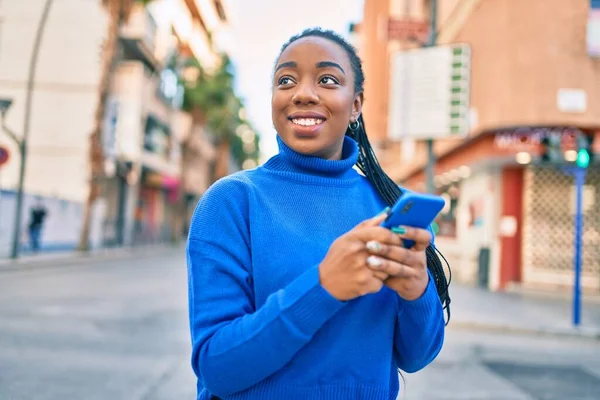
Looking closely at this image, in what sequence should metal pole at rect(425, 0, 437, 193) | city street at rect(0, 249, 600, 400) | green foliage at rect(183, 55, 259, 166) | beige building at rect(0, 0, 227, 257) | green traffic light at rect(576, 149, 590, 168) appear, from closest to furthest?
city street at rect(0, 249, 600, 400) < green traffic light at rect(576, 149, 590, 168) < metal pole at rect(425, 0, 437, 193) < beige building at rect(0, 0, 227, 257) < green foliage at rect(183, 55, 259, 166)

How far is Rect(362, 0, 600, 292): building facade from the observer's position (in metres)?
13.5

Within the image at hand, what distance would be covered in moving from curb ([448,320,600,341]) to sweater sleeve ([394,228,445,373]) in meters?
7.65

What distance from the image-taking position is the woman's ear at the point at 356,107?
1.58 meters

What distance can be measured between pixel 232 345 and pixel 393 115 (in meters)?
11.2

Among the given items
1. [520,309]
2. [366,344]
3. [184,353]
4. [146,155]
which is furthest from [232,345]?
[146,155]

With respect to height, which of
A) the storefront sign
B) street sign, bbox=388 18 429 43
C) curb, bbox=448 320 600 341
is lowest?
curb, bbox=448 320 600 341

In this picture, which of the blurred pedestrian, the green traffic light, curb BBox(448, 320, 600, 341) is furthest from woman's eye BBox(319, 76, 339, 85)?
the blurred pedestrian

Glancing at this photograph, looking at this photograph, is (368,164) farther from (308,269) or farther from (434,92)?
(434,92)

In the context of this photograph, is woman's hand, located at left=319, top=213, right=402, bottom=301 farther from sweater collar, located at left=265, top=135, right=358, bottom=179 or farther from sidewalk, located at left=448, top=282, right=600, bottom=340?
sidewalk, located at left=448, top=282, right=600, bottom=340

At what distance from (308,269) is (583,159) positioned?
28.9 ft

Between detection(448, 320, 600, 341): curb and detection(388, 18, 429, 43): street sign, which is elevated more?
detection(388, 18, 429, 43): street sign

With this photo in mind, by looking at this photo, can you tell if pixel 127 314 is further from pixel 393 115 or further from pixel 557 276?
pixel 557 276

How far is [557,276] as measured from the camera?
1475cm

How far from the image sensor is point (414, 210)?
1.04m
